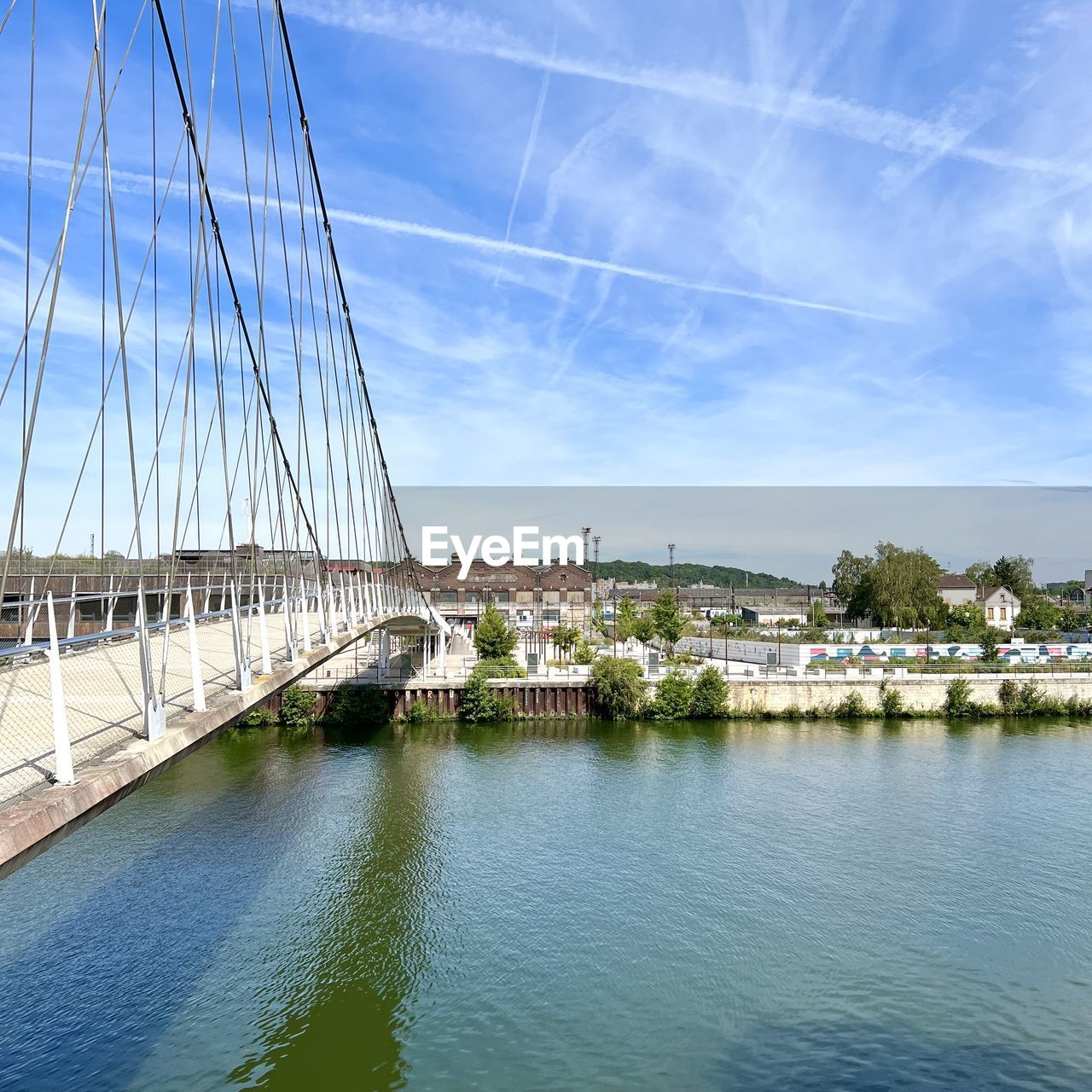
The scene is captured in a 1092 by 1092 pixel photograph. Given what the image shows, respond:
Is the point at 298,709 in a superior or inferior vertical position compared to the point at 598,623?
inferior

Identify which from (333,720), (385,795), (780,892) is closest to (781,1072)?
(780,892)

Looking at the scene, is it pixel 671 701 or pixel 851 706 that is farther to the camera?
pixel 851 706

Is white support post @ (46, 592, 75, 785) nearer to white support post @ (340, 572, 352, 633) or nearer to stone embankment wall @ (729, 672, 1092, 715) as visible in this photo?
white support post @ (340, 572, 352, 633)

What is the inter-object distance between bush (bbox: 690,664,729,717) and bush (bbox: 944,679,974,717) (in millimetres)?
7725

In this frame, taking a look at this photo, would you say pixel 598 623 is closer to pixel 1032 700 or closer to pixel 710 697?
pixel 710 697

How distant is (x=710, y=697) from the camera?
26656 millimetres

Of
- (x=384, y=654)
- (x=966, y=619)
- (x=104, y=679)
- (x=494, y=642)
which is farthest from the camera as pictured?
(x=966, y=619)

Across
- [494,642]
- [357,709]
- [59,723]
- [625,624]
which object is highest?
[59,723]

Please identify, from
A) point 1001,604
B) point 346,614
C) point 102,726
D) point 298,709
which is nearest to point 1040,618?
point 1001,604

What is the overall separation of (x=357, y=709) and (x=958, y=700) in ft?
65.5

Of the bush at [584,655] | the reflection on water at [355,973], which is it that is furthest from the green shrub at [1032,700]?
the reflection on water at [355,973]

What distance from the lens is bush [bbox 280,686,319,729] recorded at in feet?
82.9

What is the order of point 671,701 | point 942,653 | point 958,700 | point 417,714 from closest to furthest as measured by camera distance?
point 417,714 → point 671,701 → point 958,700 → point 942,653

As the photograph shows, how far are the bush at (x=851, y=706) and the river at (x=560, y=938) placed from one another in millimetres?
8550
